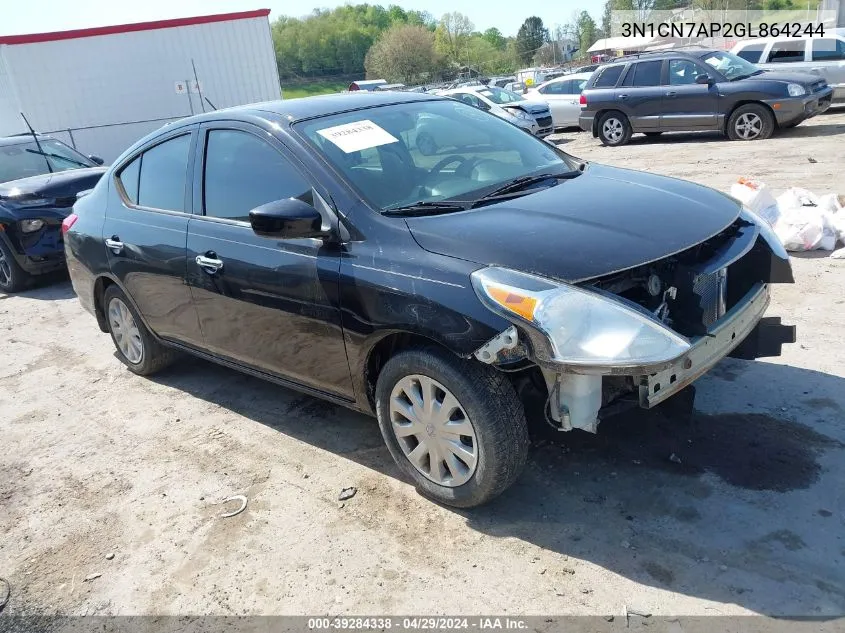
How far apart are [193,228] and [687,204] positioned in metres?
2.65

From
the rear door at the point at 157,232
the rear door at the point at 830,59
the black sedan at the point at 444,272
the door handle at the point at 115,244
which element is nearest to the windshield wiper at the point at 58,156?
the rear door at the point at 157,232

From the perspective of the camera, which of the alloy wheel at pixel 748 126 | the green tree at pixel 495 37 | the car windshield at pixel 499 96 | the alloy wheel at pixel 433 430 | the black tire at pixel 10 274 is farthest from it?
the green tree at pixel 495 37

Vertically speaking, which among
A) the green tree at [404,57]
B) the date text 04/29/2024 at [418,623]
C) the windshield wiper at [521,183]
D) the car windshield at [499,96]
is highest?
the green tree at [404,57]

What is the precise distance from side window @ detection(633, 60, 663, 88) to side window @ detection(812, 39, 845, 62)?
13.2ft

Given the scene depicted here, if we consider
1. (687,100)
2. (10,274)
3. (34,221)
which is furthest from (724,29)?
(10,274)

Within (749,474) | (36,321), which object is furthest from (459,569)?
(36,321)

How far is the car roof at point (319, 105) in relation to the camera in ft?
12.8

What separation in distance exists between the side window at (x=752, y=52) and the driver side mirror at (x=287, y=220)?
15566 mm

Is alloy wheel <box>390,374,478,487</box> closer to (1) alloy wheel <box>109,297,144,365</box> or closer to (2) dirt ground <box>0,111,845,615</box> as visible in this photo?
(2) dirt ground <box>0,111,845,615</box>

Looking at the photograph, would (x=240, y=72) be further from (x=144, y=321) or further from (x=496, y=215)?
(x=496, y=215)

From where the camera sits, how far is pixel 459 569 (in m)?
2.92

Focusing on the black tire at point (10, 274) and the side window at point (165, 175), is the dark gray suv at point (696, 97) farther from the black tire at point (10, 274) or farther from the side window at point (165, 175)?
the side window at point (165, 175)

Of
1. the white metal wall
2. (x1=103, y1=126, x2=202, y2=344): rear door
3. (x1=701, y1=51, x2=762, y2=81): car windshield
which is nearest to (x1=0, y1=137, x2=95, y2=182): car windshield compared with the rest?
(x1=103, y1=126, x2=202, y2=344): rear door

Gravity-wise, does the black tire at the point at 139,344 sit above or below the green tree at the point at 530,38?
below
